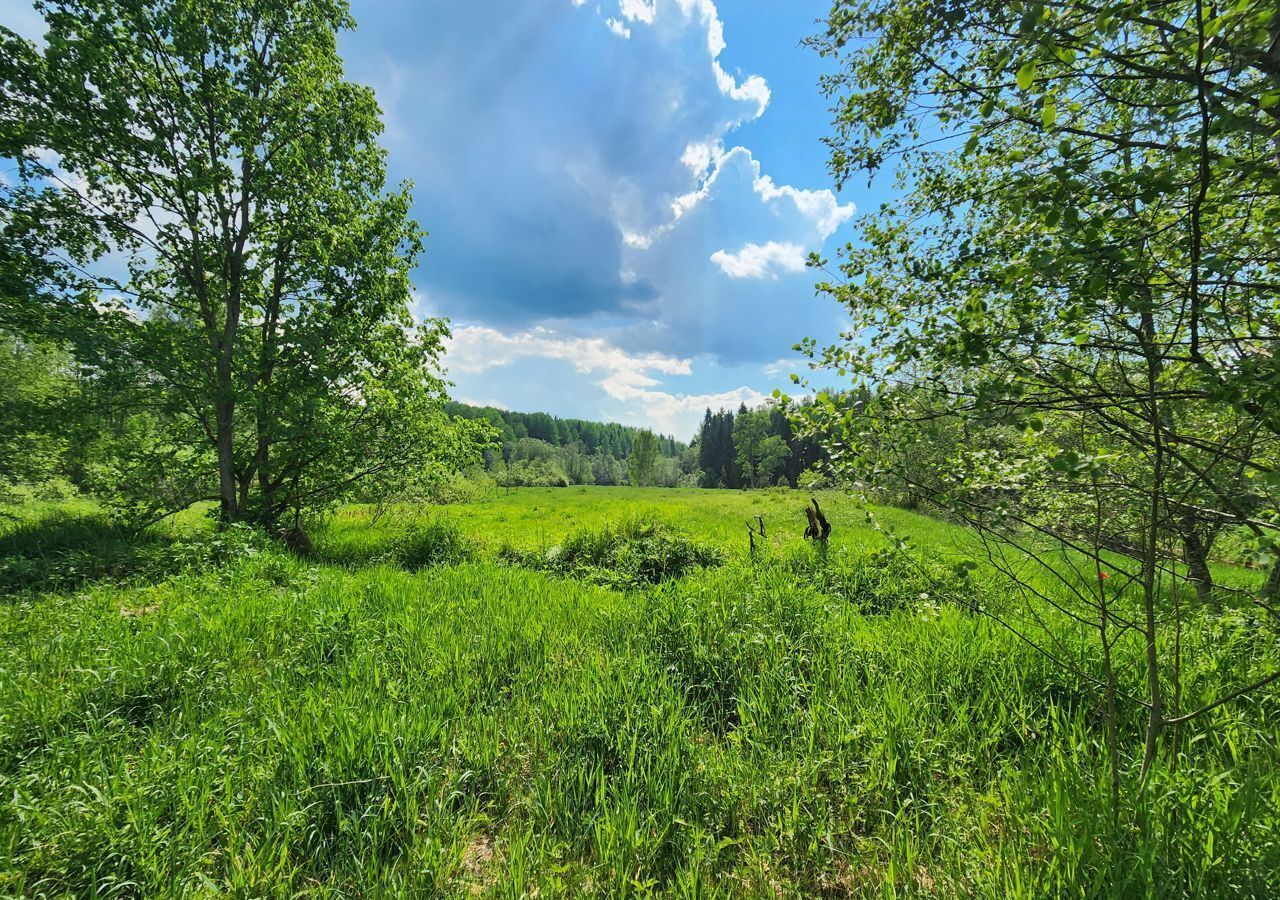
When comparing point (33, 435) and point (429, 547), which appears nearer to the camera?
point (33, 435)

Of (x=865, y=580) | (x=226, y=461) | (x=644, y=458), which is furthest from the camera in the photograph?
(x=644, y=458)

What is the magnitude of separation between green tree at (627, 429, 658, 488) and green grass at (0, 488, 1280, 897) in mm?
75505

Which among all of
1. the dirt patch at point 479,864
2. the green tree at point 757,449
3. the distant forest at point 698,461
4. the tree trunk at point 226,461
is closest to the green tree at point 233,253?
the tree trunk at point 226,461

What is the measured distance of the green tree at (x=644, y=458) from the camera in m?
81.6

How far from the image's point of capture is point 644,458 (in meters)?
82.1

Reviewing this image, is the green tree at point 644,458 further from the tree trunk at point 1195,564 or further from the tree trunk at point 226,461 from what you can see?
the tree trunk at point 1195,564

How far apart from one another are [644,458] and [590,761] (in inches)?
3095

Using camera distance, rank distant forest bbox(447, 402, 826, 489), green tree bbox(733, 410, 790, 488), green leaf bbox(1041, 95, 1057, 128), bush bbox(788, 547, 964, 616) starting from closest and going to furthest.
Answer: green leaf bbox(1041, 95, 1057, 128), bush bbox(788, 547, 964, 616), distant forest bbox(447, 402, 826, 489), green tree bbox(733, 410, 790, 488)

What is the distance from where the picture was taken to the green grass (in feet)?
8.33

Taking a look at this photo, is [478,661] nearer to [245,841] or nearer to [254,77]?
[245,841]

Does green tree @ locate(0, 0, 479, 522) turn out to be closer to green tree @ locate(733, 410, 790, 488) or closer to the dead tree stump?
the dead tree stump

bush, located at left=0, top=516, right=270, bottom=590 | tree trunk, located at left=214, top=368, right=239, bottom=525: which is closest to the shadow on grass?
bush, located at left=0, top=516, right=270, bottom=590

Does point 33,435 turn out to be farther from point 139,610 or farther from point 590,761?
point 590,761

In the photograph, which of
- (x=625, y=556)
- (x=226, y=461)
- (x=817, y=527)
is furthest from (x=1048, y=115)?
(x=226, y=461)
